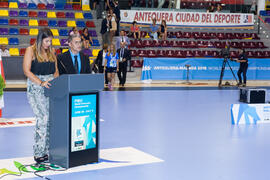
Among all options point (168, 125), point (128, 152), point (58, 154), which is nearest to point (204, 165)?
point (128, 152)

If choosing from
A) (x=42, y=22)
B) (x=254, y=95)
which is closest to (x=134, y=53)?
(x=42, y=22)

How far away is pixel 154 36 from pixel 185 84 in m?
4.76

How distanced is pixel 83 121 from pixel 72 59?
84 cm

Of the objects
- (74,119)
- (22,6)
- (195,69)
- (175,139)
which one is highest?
(22,6)

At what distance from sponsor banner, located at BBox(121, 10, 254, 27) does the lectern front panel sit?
18.2 meters

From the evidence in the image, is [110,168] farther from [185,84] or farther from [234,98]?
[185,84]

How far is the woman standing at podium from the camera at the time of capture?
5090mm

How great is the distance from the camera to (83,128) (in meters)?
5.11

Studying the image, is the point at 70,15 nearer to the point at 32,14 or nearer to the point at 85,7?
the point at 85,7

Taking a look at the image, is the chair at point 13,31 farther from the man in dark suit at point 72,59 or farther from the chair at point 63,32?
the man in dark suit at point 72,59

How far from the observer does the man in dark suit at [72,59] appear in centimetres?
525

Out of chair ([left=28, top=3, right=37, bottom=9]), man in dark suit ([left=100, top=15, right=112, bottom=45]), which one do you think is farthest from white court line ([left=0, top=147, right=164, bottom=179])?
chair ([left=28, top=3, right=37, bottom=9])

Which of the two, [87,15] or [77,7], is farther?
[77,7]

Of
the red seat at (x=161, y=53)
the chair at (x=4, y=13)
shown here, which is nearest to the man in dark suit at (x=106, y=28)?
the red seat at (x=161, y=53)
